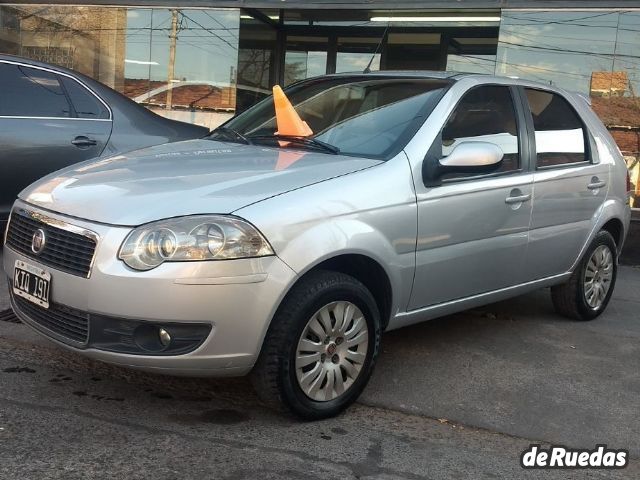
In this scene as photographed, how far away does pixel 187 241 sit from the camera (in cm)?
286

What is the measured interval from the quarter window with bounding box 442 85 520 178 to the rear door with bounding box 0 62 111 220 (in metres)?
2.96

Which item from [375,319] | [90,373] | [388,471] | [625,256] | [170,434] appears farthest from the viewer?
[625,256]

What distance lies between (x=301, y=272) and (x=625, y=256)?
577 cm

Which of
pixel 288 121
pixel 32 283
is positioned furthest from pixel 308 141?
pixel 32 283

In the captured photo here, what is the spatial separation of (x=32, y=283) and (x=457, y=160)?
2.10 meters

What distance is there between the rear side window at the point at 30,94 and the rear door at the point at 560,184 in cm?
350

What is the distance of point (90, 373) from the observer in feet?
12.1

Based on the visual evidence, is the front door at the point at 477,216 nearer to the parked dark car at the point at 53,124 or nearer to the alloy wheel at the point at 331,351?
the alloy wheel at the point at 331,351

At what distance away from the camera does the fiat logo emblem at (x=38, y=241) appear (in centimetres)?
314

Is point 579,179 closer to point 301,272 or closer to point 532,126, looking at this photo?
point 532,126

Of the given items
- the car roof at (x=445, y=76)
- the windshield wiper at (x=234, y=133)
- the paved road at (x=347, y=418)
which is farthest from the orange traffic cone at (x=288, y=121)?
the paved road at (x=347, y=418)

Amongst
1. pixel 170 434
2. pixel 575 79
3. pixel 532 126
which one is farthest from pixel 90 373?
pixel 575 79

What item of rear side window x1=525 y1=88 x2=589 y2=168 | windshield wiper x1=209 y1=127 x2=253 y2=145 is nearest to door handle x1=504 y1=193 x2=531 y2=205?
rear side window x1=525 y1=88 x2=589 y2=168

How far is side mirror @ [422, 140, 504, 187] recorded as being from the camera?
3.66m
